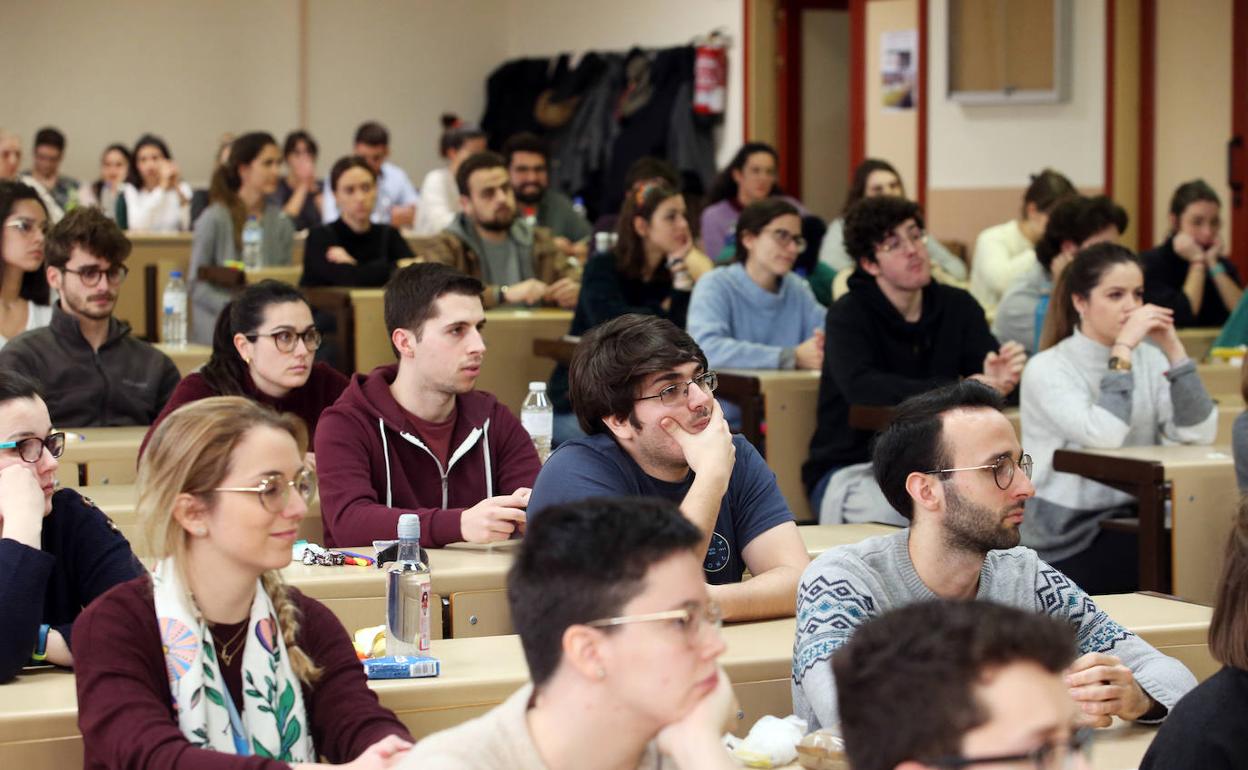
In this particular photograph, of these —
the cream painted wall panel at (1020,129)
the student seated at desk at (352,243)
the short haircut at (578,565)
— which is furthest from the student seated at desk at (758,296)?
the short haircut at (578,565)

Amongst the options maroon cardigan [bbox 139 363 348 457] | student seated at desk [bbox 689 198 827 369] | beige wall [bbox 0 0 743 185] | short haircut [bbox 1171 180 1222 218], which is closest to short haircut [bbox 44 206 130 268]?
maroon cardigan [bbox 139 363 348 457]

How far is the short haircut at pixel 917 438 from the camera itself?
2695 mm

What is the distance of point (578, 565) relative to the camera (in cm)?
169

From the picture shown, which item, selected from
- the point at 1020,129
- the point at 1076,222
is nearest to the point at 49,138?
the point at 1020,129

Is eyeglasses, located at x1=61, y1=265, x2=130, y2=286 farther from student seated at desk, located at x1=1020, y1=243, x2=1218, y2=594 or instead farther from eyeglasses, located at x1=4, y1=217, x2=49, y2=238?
student seated at desk, located at x1=1020, y1=243, x2=1218, y2=594

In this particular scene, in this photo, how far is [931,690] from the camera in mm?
1370

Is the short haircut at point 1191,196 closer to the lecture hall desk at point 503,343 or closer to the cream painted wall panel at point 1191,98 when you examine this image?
the cream painted wall panel at point 1191,98

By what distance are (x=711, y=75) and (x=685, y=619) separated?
9.90 meters

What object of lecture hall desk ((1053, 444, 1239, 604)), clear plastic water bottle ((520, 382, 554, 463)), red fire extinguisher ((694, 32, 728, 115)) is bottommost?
lecture hall desk ((1053, 444, 1239, 604))

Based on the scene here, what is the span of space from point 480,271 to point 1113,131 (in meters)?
3.99

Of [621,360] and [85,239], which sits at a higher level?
[85,239]

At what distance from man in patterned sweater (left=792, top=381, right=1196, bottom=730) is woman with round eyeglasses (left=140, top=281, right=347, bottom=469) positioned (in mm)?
1973

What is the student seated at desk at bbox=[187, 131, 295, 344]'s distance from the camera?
7.85 metres

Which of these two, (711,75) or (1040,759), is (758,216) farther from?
(711,75)
